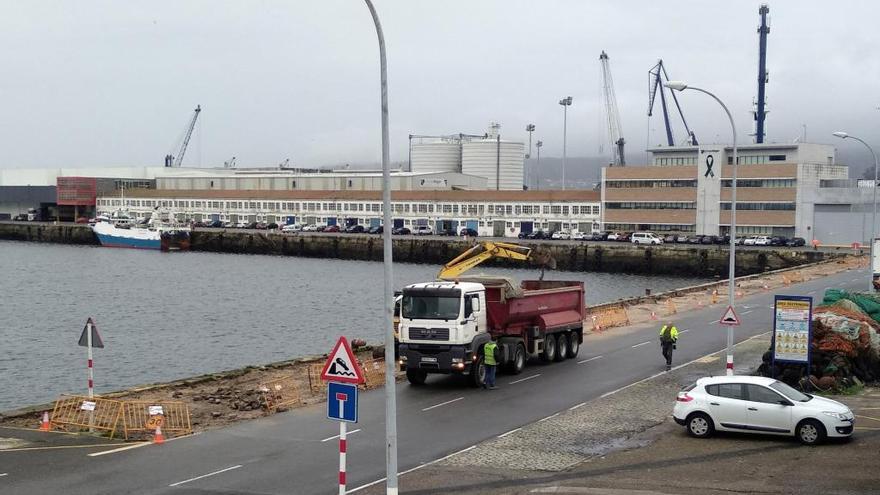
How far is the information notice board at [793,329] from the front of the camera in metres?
24.4

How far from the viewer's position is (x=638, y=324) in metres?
41.5

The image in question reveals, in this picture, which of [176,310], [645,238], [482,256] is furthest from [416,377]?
[645,238]

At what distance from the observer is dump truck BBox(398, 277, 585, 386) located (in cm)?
2511

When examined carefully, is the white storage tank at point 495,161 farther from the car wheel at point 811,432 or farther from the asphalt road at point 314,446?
the car wheel at point 811,432

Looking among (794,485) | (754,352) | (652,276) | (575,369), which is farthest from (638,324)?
(652,276)

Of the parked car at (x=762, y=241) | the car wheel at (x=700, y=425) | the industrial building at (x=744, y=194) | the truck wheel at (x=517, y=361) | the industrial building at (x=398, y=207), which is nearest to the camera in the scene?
the car wheel at (x=700, y=425)

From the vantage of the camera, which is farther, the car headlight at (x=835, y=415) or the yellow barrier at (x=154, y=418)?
the yellow barrier at (x=154, y=418)

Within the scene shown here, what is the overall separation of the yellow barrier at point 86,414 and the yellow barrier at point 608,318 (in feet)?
72.3

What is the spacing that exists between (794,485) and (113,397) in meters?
16.5

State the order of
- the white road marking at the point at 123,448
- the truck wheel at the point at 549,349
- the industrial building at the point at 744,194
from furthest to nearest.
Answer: the industrial building at the point at 744,194 < the truck wheel at the point at 549,349 < the white road marking at the point at 123,448

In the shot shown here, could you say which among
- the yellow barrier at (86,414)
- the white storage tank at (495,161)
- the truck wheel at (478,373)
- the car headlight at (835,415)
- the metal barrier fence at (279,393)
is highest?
the white storage tank at (495,161)

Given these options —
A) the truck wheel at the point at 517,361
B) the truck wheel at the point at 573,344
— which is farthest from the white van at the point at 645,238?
the truck wheel at the point at 517,361

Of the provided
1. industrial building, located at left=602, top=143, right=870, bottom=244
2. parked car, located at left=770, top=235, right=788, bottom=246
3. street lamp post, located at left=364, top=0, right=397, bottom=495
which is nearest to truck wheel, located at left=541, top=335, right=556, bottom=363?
street lamp post, located at left=364, top=0, right=397, bottom=495

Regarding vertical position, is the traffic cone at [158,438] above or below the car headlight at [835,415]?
below
